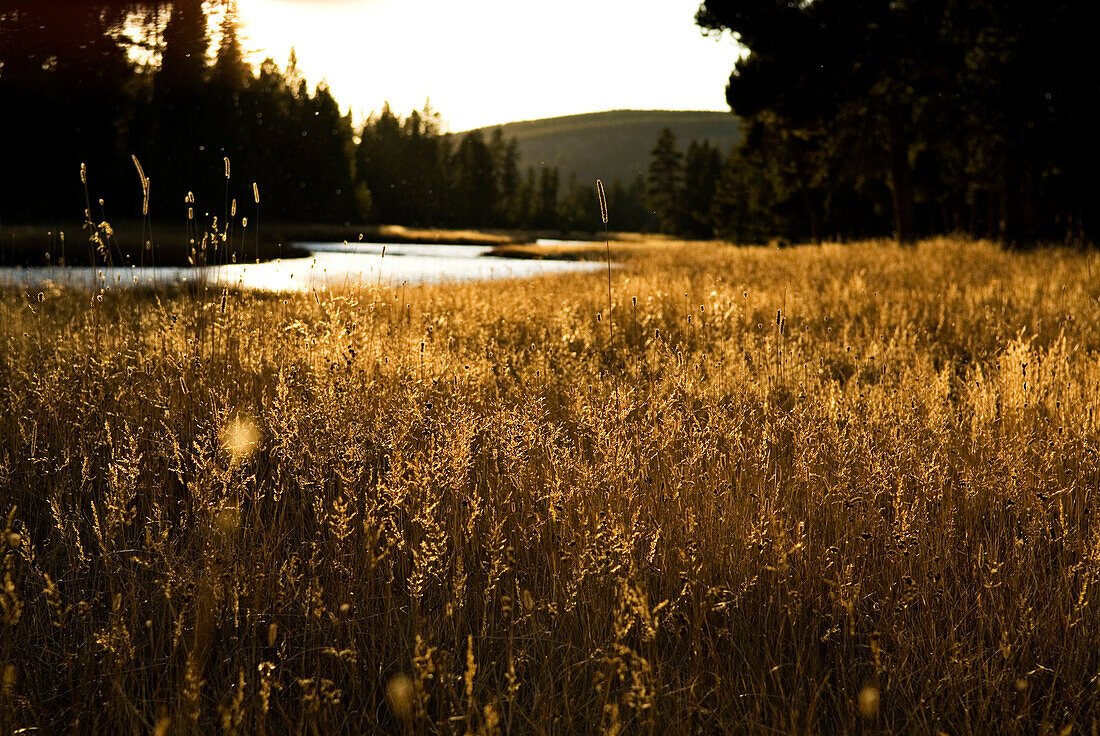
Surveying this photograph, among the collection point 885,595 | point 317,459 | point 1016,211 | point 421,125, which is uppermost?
point 421,125

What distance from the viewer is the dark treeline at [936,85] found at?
1445cm

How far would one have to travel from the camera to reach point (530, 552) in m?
2.48

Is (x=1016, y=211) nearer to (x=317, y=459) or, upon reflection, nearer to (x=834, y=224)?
(x=317, y=459)

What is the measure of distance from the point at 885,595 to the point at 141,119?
27934mm

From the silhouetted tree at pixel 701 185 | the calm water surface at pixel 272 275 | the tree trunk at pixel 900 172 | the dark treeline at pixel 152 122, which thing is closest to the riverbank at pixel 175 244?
the calm water surface at pixel 272 275

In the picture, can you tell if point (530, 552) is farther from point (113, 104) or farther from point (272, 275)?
point (113, 104)

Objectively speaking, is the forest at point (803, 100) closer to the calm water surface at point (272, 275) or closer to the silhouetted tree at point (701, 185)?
the calm water surface at point (272, 275)

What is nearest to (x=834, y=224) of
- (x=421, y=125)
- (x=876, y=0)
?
(x=876, y=0)

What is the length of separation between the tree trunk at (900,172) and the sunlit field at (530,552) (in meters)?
14.7

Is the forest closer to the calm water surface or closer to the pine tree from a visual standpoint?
the calm water surface

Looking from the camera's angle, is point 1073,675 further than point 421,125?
No

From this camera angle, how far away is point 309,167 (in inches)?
1967

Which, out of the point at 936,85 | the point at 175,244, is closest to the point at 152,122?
the point at 175,244

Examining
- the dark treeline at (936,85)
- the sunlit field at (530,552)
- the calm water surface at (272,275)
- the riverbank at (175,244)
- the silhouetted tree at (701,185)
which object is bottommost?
the sunlit field at (530,552)
